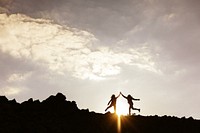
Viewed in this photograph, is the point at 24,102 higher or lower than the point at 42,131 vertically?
higher

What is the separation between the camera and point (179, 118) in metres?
37.4

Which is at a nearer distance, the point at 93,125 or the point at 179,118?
the point at 93,125

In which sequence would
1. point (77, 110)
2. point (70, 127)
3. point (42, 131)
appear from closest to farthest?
point (42, 131), point (70, 127), point (77, 110)

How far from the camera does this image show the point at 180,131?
3650cm

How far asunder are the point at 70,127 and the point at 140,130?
604 centimetres

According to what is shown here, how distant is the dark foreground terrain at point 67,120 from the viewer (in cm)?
3209

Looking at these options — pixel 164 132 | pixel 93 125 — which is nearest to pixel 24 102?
pixel 93 125

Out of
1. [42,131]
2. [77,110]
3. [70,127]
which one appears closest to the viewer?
[42,131]

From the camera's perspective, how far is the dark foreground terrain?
32094mm

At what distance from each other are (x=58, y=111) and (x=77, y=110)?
1663 mm

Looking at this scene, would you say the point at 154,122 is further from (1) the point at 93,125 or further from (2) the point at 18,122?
(2) the point at 18,122

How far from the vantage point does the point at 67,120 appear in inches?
1352

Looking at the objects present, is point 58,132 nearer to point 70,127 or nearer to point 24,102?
point 70,127

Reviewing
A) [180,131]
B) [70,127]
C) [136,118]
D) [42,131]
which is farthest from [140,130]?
[42,131]
